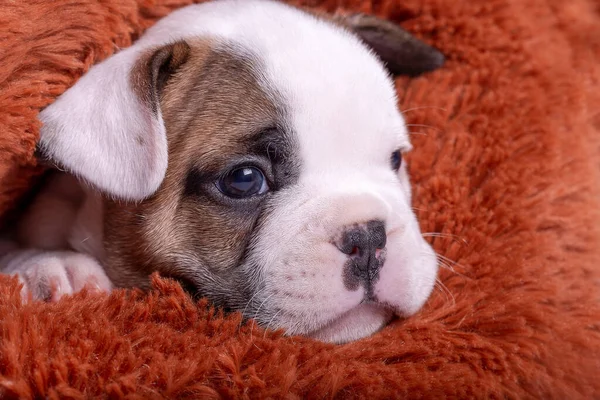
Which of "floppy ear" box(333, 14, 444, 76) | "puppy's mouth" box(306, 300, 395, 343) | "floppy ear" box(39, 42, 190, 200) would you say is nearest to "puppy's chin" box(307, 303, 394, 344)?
"puppy's mouth" box(306, 300, 395, 343)

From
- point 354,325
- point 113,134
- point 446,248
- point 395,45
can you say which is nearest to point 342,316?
point 354,325

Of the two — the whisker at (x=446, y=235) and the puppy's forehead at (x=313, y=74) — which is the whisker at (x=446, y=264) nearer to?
the whisker at (x=446, y=235)

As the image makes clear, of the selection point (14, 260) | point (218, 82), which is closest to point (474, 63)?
point (218, 82)

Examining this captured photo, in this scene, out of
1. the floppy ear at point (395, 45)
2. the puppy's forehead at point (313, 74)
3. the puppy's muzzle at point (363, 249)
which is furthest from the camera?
the floppy ear at point (395, 45)

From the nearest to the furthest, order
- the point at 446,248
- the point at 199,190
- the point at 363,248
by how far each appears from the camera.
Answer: the point at 363,248
the point at 199,190
the point at 446,248

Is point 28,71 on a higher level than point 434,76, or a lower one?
higher

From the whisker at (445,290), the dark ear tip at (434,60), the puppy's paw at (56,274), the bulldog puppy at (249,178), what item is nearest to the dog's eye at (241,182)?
the bulldog puppy at (249,178)

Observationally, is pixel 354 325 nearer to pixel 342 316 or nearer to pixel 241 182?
pixel 342 316

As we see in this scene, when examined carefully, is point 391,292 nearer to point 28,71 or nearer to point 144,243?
point 144,243
